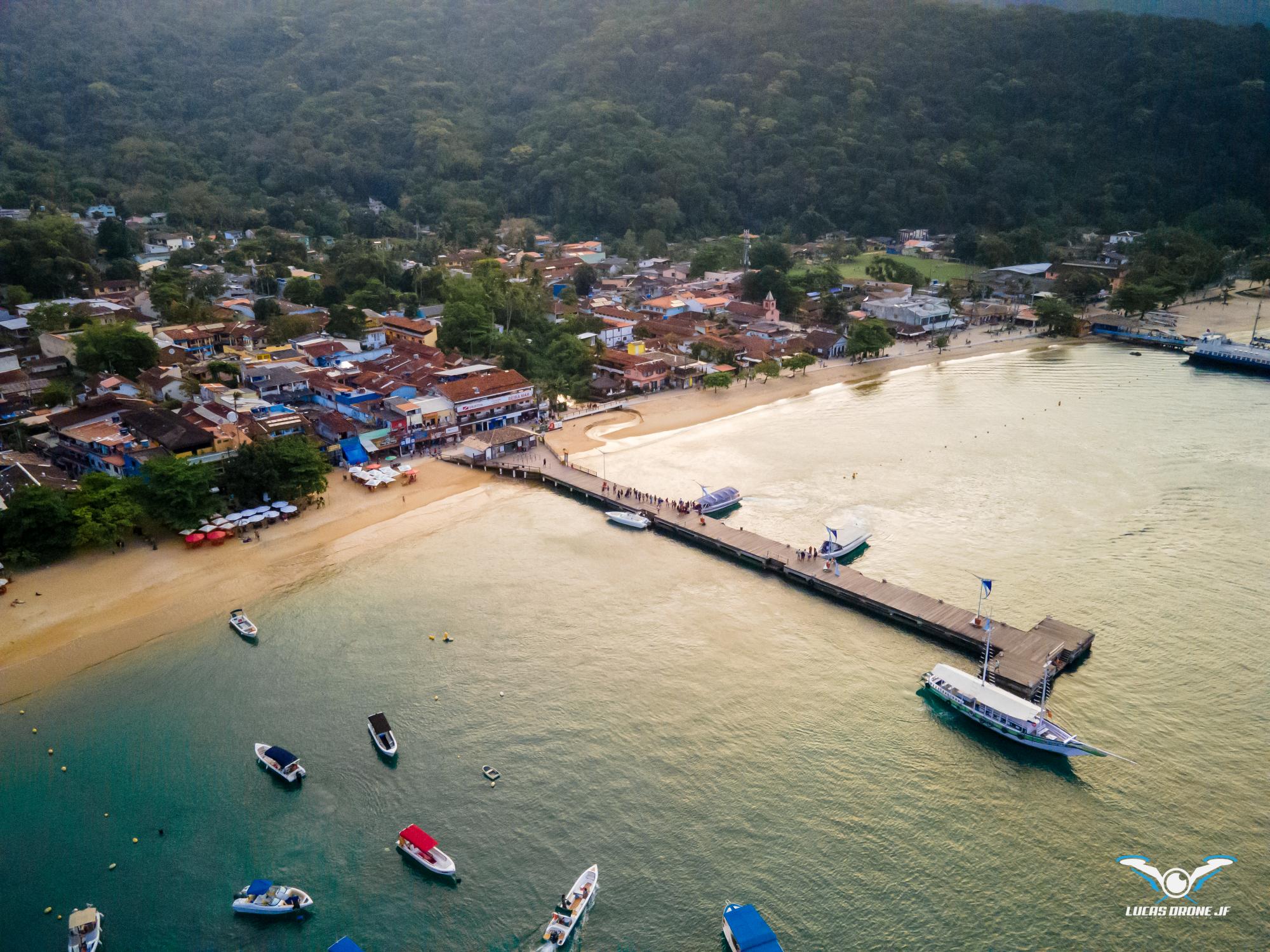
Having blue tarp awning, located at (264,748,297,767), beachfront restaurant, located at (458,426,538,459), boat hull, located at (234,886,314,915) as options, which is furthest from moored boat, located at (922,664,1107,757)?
beachfront restaurant, located at (458,426,538,459)

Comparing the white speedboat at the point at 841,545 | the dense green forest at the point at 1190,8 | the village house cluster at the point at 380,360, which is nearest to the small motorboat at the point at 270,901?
the white speedboat at the point at 841,545

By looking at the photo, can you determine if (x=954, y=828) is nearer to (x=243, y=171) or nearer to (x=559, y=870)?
(x=559, y=870)

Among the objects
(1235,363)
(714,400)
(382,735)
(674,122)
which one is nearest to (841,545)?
(382,735)

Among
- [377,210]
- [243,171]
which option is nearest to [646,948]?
[377,210]

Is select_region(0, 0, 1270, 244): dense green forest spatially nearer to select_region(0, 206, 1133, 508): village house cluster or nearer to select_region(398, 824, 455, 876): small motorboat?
select_region(0, 206, 1133, 508): village house cluster

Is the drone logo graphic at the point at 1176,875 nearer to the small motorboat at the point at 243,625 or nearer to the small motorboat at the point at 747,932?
the small motorboat at the point at 747,932

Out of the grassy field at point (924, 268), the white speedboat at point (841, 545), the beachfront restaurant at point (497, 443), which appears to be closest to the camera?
the white speedboat at point (841, 545)
